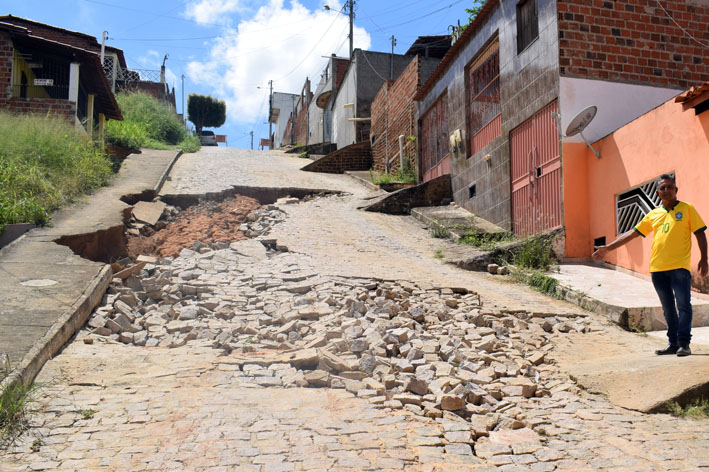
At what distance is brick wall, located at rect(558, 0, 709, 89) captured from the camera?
28.6 feet

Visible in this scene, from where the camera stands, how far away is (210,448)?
317cm

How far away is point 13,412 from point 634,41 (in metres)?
9.52

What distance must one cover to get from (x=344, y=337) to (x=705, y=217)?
456 centimetres

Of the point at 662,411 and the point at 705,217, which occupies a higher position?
the point at 705,217

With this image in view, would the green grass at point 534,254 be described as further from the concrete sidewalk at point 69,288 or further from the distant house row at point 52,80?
the distant house row at point 52,80

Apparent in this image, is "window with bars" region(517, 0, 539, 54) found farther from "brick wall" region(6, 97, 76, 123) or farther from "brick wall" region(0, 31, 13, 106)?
"brick wall" region(0, 31, 13, 106)

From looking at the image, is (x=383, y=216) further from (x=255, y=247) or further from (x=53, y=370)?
(x=53, y=370)

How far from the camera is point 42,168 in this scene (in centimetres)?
967

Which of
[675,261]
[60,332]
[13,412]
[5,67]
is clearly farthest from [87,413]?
[5,67]

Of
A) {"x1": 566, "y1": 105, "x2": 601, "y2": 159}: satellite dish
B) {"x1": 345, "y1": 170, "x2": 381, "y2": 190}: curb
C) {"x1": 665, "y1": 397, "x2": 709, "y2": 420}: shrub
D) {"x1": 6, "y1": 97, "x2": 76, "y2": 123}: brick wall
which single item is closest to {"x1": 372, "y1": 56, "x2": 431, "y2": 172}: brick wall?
{"x1": 345, "y1": 170, "x2": 381, "y2": 190}: curb

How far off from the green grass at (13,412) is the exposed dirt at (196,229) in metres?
4.63

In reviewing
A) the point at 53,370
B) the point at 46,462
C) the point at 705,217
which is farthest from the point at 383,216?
the point at 46,462

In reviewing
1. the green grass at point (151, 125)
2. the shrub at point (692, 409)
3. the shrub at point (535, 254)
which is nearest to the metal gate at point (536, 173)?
the shrub at point (535, 254)

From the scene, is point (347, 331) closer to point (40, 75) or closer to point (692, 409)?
point (692, 409)
